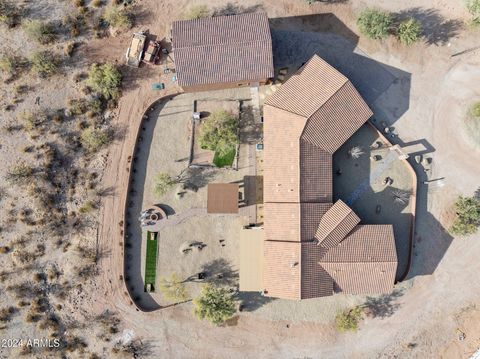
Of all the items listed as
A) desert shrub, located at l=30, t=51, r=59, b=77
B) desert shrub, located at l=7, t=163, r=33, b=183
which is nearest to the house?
desert shrub, located at l=30, t=51, r=59, b=77

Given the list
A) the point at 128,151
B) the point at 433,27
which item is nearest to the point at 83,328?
the point at 128,151

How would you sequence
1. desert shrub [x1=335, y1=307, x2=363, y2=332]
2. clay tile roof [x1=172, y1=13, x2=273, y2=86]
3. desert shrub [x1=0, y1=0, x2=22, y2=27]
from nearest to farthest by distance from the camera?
clay tile roof [x1=172, y1=13, x2=273, y2=86]
desert shrub [x1=335, y1=307, x2=363, y2=332]
desert shrub [x1=0, y1=0, x2=22, y2=27]

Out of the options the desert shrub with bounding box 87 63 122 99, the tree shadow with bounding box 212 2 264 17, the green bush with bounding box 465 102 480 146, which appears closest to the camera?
A: the desert shrub with bounding box 87 63 122 99

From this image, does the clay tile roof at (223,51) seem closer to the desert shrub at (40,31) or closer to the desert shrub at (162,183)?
the desert shrub at (162,183)

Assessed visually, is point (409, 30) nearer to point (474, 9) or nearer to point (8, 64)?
point (474, 9)

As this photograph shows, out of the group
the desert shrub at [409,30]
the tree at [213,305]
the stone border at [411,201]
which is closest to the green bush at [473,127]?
the stone border at [411,201]

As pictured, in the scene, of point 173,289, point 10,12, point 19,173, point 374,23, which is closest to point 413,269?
point 173,289

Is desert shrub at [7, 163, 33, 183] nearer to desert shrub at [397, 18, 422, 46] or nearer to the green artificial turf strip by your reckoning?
the green artificial turf strip
